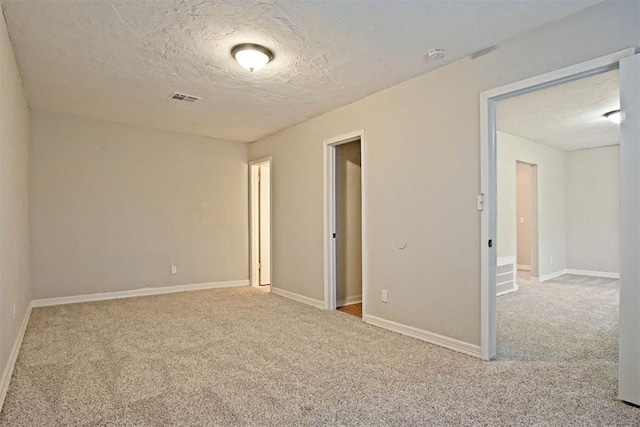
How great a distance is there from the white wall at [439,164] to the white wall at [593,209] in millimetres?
5579

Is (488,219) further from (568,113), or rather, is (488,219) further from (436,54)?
(568,113)

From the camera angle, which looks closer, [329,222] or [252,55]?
[252,55]

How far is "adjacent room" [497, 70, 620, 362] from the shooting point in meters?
3.43

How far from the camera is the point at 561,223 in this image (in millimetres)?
7234

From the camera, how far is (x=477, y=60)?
2.89 m

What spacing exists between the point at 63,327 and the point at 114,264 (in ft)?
4.98

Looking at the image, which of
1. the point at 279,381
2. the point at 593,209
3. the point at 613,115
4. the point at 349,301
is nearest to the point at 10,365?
the point at 279,381

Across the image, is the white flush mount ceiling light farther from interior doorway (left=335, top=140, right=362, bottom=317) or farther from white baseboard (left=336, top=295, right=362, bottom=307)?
white baseboard (left=336, top=295, right=362, bottom=307)

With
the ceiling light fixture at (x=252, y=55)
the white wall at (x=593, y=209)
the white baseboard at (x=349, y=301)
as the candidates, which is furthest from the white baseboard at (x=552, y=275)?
the ceiling light fixture at (x=252, y=55)

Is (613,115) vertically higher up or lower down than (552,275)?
higher up

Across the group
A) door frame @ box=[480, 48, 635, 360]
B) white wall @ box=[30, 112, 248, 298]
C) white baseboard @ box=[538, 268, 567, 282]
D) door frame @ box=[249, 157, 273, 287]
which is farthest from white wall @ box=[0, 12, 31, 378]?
white baseboard @ box=[538, 268, 567, 282]

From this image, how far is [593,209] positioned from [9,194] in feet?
28.6

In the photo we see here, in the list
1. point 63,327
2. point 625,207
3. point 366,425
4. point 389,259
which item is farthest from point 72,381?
point 625,207

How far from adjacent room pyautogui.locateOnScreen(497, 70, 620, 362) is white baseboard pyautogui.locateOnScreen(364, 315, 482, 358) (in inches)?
9.7
